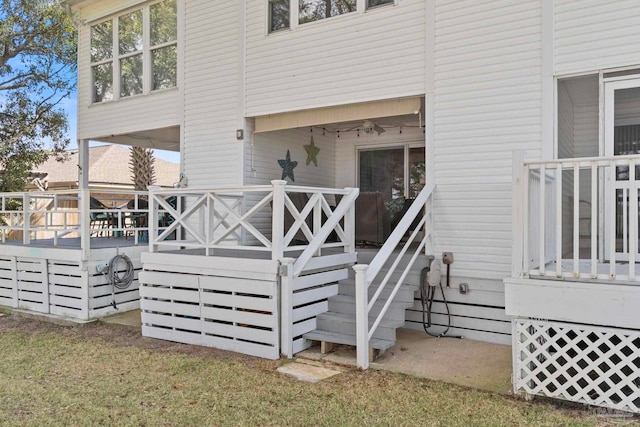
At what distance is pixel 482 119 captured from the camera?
18.5 feet

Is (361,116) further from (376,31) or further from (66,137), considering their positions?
(66,137)

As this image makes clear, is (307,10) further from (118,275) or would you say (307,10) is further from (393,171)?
(118,275)

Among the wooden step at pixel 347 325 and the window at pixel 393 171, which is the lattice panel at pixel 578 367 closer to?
the wooden step at pixel 347 325

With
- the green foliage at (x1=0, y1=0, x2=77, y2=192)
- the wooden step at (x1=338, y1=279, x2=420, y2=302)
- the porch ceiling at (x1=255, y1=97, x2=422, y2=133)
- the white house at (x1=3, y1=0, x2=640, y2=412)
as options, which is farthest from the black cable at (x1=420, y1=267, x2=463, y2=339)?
the green foliage at (x1=0, y1=0, x2=77, y2=192)

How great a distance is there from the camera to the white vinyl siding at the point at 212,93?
25.5 feet

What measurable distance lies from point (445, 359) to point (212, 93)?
5.58m

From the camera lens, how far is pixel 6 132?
42.9 ft

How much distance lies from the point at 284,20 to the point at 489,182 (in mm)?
3984

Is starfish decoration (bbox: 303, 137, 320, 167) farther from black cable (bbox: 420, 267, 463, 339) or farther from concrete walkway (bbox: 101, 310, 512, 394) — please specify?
concrete walkway (bbox: 101, 310, 512, 394)

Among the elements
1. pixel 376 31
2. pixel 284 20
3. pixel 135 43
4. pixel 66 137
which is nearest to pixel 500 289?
pixel 376 31

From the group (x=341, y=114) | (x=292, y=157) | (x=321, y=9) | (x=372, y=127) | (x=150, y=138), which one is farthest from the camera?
(x=150, y=138)

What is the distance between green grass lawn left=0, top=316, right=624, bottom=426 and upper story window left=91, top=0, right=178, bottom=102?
5.47m

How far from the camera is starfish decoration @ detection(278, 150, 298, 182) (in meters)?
8.31

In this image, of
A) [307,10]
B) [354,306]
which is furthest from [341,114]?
[354,306]
